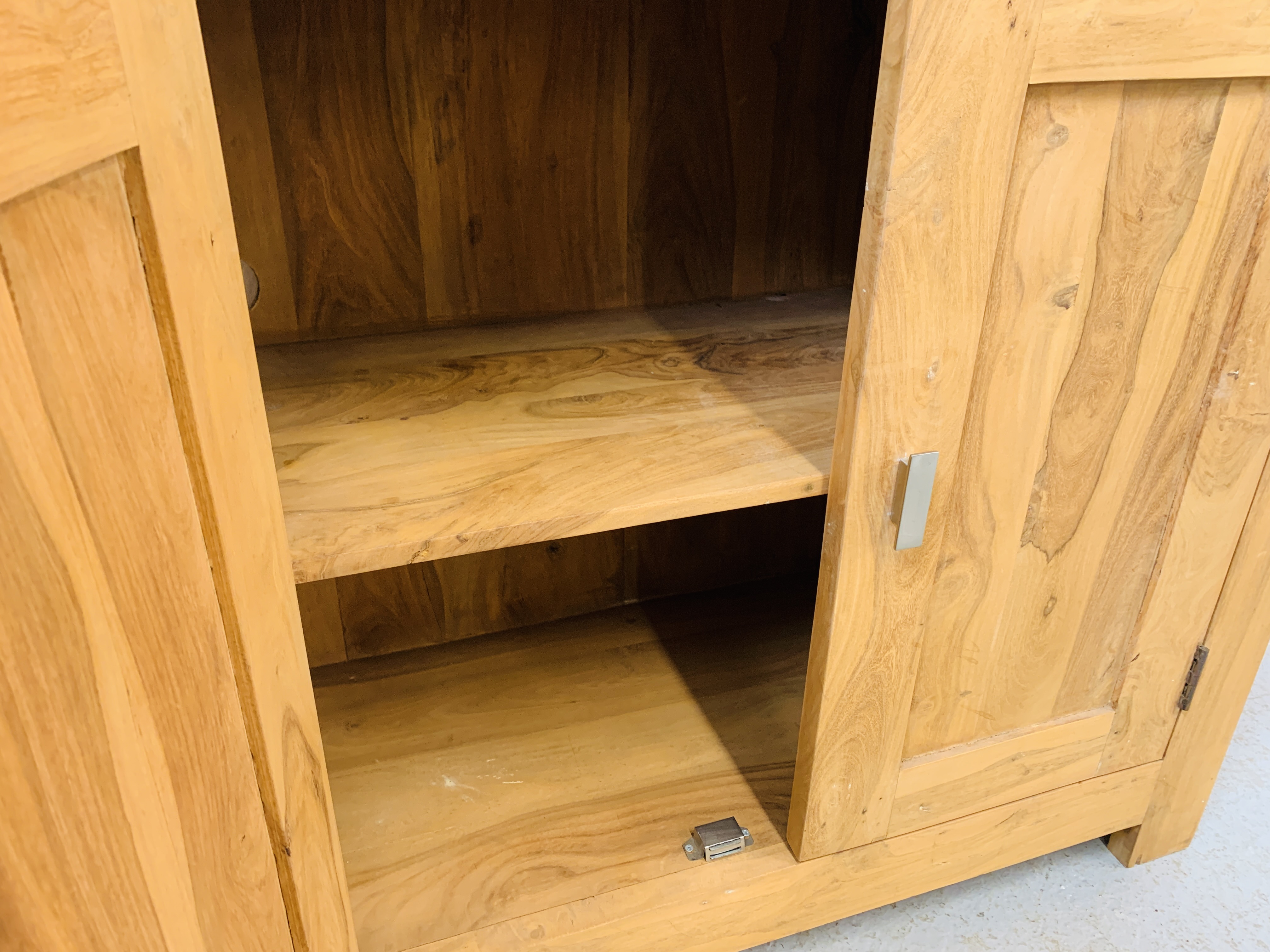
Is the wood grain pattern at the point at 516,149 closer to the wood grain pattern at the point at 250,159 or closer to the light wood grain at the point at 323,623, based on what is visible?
the wood grain pattern at the point at 250,159

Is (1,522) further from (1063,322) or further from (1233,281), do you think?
(1233,281)

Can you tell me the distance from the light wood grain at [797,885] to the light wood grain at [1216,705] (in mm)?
44

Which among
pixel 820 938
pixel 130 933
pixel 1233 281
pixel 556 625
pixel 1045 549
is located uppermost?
pixel 1233 281

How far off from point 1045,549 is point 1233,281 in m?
0.26

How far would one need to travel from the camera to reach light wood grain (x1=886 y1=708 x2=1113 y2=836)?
846 mm

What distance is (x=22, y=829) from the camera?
0.99 ft

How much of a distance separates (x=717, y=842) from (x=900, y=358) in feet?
1.62

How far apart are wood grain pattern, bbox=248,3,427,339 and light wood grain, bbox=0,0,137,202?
1.83 feet

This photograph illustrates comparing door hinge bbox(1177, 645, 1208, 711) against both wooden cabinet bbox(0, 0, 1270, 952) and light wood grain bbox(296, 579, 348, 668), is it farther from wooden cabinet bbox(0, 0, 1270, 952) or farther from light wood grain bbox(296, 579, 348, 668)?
light wood grain bbox(296, 579, 348, 668)

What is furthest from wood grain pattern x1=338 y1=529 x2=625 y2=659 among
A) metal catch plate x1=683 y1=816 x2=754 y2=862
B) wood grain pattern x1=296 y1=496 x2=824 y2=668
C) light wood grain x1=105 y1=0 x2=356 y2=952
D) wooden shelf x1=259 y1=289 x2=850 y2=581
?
light wood grain x1=105 y1=0 x2=356 y2=952

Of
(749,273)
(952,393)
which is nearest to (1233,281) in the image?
(952,393)

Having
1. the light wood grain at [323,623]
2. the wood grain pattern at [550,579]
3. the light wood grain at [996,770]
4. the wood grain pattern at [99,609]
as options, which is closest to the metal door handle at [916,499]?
the light wood grain at [996,770]

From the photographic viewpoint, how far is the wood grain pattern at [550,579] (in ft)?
3.59

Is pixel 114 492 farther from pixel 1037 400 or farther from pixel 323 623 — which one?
pixel 323 623
